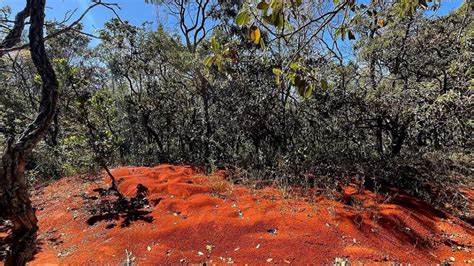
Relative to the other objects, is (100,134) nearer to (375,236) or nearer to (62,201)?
(62,201)

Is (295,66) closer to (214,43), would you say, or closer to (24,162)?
(214,43)

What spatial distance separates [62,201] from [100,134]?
4.33ft

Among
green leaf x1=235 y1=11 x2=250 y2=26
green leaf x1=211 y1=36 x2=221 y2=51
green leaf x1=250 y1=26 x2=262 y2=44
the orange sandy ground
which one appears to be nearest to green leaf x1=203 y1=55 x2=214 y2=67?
green leaf x1=211 y1=36 x2=221 y2=51

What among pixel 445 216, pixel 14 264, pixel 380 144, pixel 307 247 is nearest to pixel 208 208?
pixel 307 247

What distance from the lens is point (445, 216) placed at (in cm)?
515

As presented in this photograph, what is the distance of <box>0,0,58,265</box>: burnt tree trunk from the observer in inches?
75.6

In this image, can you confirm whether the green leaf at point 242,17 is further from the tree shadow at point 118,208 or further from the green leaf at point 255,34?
the tree shadow at point 118,208

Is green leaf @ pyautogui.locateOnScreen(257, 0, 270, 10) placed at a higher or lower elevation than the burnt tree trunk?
higher

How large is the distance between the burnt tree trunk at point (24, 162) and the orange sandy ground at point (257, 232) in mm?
1666

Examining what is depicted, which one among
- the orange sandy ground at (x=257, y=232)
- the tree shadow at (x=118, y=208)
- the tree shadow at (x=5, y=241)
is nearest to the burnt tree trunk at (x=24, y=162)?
the orange sandy ground at (x=257, y=232)

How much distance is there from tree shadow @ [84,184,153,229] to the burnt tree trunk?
2.54 meters

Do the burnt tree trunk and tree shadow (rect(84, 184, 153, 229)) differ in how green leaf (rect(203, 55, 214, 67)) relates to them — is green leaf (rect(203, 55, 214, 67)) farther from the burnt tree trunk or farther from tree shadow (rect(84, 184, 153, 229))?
tree shadow (rect(84, 184, 153, 229))

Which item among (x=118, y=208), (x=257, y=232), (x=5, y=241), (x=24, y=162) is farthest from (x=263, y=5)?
(x=5, y=241)

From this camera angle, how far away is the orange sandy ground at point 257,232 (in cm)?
368
